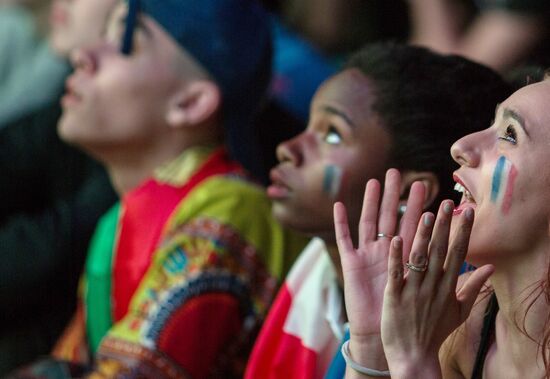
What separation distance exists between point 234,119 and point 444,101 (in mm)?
744

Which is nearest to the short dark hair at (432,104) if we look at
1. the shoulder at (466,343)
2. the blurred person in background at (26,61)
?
the shoulder at (466,343)

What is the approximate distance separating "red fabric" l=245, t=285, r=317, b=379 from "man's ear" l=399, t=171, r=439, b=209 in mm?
326

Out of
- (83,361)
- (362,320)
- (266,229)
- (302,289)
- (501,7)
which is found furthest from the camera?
(501,7)

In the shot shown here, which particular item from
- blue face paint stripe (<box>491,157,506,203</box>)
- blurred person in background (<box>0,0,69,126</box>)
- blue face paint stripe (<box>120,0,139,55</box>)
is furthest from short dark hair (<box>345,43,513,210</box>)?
blurred person in background (<box>0,0,69,126</box>)

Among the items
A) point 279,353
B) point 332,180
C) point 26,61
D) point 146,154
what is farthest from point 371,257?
point 26,61

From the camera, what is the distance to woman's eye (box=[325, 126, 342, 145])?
189 cm

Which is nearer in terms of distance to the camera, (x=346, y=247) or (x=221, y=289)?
(x=346, y=247)

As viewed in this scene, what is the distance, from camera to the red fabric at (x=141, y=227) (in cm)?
227

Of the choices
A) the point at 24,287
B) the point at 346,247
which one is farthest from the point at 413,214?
the point at 24,287

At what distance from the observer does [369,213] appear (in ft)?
4.86

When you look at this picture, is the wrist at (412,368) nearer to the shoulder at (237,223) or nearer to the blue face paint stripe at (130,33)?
the shoulder at (237,223)

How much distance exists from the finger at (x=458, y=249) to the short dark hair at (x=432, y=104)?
15.4 inches

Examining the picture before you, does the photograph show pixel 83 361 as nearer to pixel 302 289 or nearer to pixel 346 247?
pixel 302 289

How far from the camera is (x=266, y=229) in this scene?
7.33 ft
